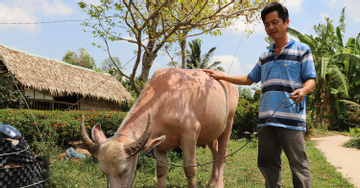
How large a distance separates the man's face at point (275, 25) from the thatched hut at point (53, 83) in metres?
11.3

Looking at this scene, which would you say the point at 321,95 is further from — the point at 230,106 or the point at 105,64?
the point at 105,64

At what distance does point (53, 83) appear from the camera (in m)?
14.3

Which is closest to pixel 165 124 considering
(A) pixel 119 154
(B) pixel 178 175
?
(A) pixel 119 154

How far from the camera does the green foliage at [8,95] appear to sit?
12609 millimetres

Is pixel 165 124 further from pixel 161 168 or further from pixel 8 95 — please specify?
pixel 8 95

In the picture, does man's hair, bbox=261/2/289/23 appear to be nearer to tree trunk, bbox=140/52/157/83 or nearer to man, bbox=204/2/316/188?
man, bbox=204/2/316/188

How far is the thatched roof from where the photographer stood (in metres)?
12.9

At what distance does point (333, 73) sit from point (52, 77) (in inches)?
677

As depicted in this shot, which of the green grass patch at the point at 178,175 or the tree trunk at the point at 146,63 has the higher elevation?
the tree trunk at the point at 146,63

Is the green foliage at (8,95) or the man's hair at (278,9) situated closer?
the man's hair at (278,9)

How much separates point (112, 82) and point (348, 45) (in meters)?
17.3

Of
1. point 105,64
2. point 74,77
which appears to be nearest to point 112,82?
point 74,77

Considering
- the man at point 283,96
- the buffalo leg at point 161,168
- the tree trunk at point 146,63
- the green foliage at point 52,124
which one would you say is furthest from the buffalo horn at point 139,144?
the green foliage at point 52,124

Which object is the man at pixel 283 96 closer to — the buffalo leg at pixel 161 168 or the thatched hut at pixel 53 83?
the buffalo leg at pixel 161 168
